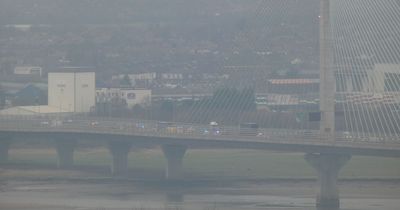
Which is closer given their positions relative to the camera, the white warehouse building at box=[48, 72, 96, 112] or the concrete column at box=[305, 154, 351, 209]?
the concrete column at box=[305, 154, 351, 209]

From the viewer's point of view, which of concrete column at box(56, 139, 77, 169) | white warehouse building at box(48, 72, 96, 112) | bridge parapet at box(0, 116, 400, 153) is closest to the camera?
bridge parapet at box(0, 116, 400, 153)

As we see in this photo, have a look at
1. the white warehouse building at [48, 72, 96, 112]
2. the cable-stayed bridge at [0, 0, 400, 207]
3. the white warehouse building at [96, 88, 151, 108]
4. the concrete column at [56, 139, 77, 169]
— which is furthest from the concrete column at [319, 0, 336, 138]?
the white warehouse building at [96, 88, 151, 108]

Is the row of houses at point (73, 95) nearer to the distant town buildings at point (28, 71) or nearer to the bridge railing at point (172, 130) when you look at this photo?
the bridge railing at point (172, 130)

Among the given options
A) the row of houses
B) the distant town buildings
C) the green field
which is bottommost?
the green field

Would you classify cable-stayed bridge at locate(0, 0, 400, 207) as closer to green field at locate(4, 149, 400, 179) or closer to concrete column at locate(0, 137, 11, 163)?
green field at locate(4, 149, 400, 179)

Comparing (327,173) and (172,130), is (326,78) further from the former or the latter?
(172,130)

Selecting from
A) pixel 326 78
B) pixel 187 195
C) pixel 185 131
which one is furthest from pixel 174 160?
pixel 326 78

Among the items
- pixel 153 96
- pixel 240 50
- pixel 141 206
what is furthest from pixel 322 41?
pixel 153 96
